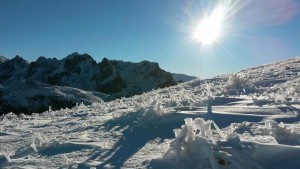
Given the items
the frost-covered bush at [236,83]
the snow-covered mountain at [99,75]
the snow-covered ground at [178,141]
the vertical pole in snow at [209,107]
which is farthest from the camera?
the snow-covered mountain at [99,75]

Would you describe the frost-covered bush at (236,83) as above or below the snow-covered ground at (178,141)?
above

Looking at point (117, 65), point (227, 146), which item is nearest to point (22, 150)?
point (227, 146)

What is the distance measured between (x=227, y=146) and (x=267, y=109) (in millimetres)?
3367

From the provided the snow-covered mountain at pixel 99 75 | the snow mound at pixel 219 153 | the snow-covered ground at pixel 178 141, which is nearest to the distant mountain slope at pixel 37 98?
the snow-covered mountain at pixel 99 75

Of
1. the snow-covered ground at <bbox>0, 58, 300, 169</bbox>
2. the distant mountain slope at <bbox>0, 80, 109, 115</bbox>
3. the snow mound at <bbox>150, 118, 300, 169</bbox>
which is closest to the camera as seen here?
the snow mound at <bbox>150, 118, 300, 169</bbox>

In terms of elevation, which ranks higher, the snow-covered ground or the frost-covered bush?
the frost-covered bush

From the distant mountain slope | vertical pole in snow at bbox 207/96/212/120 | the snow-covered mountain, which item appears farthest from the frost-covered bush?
the snow-covered mountain

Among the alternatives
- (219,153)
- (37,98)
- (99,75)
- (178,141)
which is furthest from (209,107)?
(99,75)

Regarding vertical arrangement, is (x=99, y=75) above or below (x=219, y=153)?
above

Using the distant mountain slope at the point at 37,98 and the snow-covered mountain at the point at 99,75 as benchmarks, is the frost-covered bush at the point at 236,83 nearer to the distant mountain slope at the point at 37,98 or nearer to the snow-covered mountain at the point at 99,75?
the distant mountain slope at the point at 37,98

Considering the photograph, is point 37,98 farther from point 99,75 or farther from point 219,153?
point 219,153

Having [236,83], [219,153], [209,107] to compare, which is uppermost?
→ [236,83]

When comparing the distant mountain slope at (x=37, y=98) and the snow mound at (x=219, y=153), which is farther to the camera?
the distant mountain slope at (x=37, y=98)

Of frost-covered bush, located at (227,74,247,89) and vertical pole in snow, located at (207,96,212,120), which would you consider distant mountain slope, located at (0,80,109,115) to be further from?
vertical pole in snow, located at (207,96,212,120)
